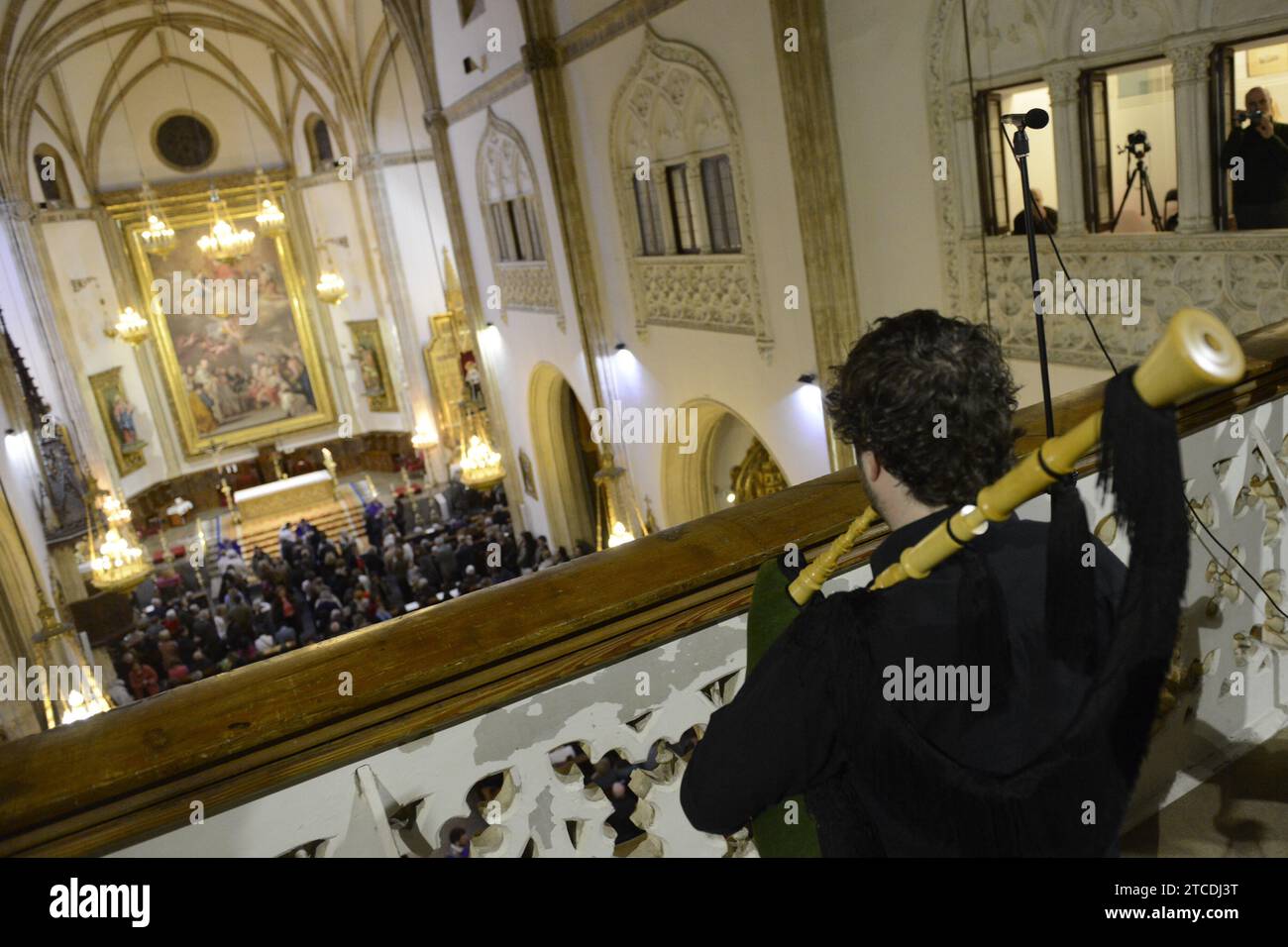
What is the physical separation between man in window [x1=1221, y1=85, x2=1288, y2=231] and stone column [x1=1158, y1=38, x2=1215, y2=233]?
0.49 feet

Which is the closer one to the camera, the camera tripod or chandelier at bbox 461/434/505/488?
the camera tripod

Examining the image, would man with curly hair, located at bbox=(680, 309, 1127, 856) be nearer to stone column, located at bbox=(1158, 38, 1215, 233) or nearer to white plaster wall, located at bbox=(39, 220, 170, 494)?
stone column, located at bbox=(1158, 38, 1215, 233)

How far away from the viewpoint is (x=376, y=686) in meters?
1.33

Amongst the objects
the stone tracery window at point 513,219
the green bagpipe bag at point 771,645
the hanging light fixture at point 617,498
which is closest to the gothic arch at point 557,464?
the stone tracery window at point 513,219

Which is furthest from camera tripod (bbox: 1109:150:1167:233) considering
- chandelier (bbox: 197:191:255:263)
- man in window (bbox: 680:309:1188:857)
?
chandelier (bbox: 197:191:255:263)

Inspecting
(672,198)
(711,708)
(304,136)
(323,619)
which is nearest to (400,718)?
(711,708)

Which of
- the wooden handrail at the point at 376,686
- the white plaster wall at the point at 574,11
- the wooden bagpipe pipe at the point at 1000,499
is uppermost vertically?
the white plaster wall at the point at 574,11

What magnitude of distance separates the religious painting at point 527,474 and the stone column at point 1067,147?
12.3 m

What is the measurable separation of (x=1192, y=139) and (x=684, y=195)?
626cm

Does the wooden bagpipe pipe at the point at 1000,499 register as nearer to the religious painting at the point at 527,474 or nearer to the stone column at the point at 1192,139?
the stone column at the point at 1192,139

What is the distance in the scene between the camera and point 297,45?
21.9 meters

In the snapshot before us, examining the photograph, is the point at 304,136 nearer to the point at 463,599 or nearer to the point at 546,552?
the point at 546,552

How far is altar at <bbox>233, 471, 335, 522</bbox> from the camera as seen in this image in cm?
2259

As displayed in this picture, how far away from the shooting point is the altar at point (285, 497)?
74.1 feet
